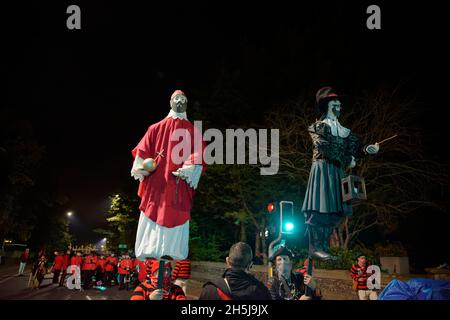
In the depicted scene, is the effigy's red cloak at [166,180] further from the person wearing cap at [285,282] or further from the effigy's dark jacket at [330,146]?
the person wearing cap at [285,282]

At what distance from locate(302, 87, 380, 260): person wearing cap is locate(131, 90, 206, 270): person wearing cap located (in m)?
1.34

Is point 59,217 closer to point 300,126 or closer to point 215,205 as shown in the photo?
point 215,205

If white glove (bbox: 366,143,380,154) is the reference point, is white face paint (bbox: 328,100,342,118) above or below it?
above

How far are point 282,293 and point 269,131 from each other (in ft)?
30.3

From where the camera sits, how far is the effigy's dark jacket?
390 centimetres

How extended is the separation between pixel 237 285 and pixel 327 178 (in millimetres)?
1530

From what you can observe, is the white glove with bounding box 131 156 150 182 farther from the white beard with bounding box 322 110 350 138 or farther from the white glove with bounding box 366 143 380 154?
the white glove with bounding box 366 143 380 154

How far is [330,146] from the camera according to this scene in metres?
3.91

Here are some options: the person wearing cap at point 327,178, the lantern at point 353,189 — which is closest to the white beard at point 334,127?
the person wearing cap at point 327,178

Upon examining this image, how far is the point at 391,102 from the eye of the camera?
484 inches

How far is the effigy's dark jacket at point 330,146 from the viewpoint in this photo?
390 cm

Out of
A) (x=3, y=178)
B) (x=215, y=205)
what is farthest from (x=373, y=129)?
(x=3, y=178)

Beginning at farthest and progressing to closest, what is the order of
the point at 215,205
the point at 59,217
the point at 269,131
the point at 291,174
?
the point at 59,217
the point at 215,205
the point at 269,131
the point at 291,174

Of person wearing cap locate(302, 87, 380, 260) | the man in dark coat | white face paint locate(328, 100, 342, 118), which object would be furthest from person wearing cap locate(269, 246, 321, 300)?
white face paint locate(328, 100, 342, 118)
